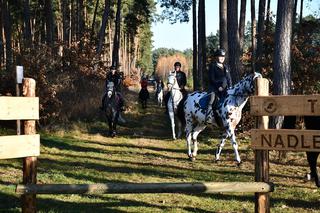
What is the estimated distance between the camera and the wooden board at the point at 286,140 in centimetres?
639

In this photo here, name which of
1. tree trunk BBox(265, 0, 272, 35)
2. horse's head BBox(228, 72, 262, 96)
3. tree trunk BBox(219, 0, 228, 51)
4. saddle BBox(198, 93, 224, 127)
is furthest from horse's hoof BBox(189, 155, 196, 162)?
tree trunk BBox(265, 0, 272, 35)

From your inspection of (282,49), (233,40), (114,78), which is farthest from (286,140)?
(233,40)

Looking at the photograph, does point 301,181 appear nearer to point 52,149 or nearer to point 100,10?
point 52,149

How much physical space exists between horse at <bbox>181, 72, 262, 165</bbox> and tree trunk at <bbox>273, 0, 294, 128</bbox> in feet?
6.21

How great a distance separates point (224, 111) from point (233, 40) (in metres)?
8.19

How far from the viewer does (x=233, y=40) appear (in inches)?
840

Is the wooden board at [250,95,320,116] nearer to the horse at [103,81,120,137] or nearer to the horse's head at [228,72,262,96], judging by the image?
the horse's head at [228,72,262,96]

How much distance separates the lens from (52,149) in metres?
16.3

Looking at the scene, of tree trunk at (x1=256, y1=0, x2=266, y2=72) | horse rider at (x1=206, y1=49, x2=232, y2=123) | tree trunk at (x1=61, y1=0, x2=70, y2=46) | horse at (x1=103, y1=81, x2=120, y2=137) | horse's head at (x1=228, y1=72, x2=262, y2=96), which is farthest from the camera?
tree trunk at (x1=61, y1=0, x2=70, y2=46)

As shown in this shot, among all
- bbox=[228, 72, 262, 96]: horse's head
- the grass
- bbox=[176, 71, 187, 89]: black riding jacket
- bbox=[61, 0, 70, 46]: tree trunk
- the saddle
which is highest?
bbox=[61, 0, 70, 46]: tree trunk

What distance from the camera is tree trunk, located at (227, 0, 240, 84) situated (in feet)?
68.9

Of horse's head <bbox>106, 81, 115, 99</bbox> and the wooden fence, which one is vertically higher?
horse's head <bbox>106, 81, 115, 99</bbox>

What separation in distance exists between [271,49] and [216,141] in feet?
19.6

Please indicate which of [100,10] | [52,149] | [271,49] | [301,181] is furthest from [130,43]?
[301,181]
